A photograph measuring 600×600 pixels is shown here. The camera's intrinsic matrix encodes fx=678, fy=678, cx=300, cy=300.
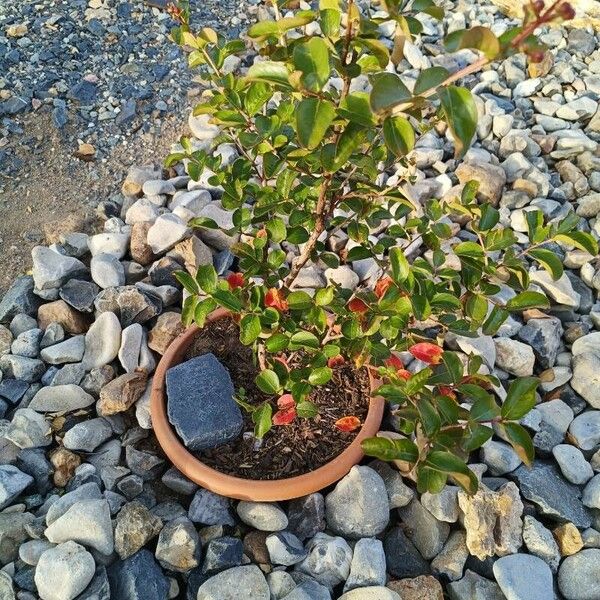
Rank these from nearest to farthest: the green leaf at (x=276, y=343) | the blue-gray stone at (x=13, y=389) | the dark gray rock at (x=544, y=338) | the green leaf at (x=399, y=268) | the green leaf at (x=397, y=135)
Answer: the green leaf at (x=397, y=135) → the green leaf at (x=399, y=268) → the green leaf at (x=276, y=343) → the blue-gray stone at (x=13, y=389) → the dark gray rock at (x=544, y=338)

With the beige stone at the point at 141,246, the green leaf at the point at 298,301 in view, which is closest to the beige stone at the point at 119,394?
the beige stone at the point at 141,246

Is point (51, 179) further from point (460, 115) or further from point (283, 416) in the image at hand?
point (460, 115)

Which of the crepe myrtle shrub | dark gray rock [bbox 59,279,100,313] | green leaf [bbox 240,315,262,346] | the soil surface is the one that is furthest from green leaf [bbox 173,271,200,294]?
dark gray rock [bbox 59,279,100,313]

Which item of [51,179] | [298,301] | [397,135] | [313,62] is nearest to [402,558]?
[298,301]

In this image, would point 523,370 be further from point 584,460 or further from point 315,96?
point 315,96

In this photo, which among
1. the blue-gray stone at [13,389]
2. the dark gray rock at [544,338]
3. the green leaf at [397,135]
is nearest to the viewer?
the green leaf at [397,135]

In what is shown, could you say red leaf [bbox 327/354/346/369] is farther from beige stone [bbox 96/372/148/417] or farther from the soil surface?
beige stone [bbox 96/372/148/417]

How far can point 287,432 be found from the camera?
180 cm

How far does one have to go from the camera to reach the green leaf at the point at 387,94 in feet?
3.05

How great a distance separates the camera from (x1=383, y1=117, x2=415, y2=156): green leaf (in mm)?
1015

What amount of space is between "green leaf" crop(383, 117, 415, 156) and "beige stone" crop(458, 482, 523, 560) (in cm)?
96

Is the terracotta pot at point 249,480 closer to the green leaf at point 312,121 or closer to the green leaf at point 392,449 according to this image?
the green leaf at point 392,449

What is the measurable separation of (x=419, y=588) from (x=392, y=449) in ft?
1.72

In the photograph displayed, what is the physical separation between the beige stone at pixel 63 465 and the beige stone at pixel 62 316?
1.48 feet
